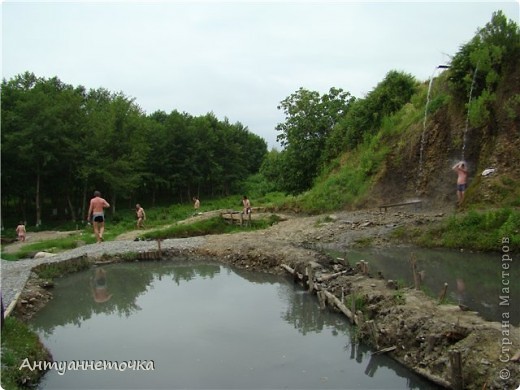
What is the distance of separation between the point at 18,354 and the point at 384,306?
766 centimetres

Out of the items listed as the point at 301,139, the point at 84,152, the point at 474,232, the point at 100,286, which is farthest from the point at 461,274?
the point at 84,152

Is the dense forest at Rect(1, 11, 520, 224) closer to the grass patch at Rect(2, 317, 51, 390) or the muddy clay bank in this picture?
the muddy clay bank

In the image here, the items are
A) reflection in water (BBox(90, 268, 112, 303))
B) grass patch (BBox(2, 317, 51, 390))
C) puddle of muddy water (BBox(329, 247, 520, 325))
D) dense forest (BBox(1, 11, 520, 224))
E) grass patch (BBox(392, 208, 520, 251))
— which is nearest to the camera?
grass patch (BBox(2, 317, 51, 390))

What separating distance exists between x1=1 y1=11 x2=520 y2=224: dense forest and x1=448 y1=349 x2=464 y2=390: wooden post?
14317mm

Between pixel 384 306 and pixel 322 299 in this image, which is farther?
pixel 322 299

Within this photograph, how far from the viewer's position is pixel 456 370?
23.9 ft

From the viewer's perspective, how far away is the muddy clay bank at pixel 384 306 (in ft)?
24.6

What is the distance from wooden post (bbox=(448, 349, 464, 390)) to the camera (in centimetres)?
723

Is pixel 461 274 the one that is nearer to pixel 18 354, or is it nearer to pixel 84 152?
pixel 18 354

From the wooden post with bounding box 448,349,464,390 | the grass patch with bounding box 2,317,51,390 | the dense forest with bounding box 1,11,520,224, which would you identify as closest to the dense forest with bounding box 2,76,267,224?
the dense forest with bounding box 1,11,520,224

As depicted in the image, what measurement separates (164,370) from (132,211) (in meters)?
40.1

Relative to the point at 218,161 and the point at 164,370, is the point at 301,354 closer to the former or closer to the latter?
the point at 164,370

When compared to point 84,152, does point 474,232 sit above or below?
below

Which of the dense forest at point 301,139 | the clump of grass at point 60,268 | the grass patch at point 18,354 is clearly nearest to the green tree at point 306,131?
the dense forest at point 301,139
